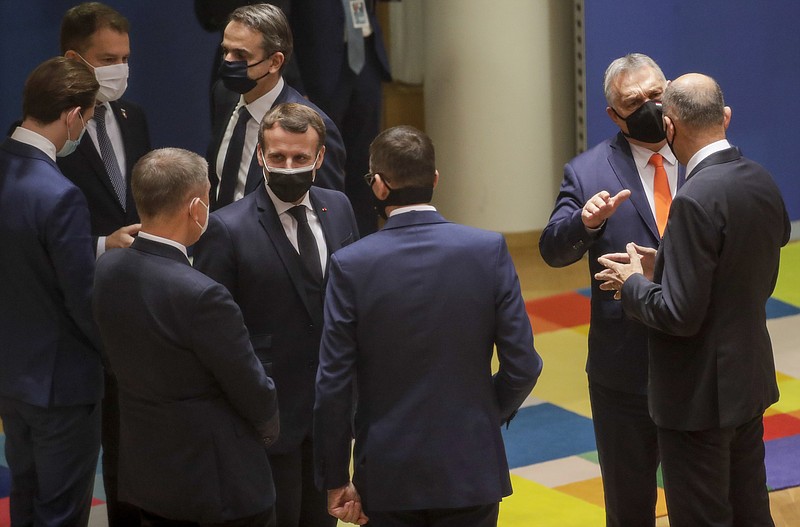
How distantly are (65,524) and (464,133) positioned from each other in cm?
468

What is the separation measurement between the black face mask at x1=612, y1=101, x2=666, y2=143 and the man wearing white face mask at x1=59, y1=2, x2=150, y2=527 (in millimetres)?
1643

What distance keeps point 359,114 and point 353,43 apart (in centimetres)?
41

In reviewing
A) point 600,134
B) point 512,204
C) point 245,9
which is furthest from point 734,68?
point 245,9

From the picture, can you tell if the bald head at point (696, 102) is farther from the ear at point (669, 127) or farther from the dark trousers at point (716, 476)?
the dark trousers at point (716, 476)

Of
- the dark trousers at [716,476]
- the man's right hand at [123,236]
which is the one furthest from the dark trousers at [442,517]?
the man's right hand at [123,236]

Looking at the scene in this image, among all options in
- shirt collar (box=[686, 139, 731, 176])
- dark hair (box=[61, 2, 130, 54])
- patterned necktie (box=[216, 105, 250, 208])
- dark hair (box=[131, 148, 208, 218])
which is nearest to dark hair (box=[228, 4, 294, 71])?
patterned necktie (box=[216, 105, 250, 208])

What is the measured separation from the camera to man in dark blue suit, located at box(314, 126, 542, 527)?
3.16 m

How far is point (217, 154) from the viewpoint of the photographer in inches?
174

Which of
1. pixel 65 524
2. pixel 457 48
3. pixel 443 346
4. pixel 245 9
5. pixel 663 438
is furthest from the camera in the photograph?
pixel 457 48

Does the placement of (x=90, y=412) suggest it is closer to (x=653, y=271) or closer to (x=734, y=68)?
(x=653, y=271)

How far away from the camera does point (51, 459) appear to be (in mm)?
3820

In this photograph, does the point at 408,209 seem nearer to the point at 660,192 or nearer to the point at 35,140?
the point at 660,192

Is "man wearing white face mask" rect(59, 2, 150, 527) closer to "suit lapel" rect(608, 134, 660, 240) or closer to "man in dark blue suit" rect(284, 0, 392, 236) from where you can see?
"suit lapel" rect(608, 134, 660, 240)

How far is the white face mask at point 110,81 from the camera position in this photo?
4391 mm
